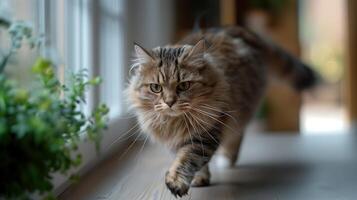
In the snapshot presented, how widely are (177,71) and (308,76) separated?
118 centimetres

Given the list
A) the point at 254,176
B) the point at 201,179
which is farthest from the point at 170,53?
the point at 254,176

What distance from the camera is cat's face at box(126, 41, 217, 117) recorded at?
1.61 meters

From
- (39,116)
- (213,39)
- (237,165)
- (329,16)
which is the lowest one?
(237,165)

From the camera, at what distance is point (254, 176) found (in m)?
2.10

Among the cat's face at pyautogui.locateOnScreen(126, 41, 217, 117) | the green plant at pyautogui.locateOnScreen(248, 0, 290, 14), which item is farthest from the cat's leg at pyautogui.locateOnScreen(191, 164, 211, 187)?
the green plant at pyautogui.locateOnScreen(248, 0, 290, 14)

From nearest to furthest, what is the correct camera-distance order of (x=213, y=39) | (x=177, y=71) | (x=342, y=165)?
(x=177, y=71)
(x=213, y=39)
(x=342, y=165)

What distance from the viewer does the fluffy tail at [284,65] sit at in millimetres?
2397

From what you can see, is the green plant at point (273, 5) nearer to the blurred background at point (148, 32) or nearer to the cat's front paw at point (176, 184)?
the blurred background at point (148, 32)

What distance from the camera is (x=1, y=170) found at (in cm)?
99

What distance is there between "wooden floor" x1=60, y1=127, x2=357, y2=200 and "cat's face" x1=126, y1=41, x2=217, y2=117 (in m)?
0.32

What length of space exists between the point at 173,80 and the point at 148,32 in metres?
2.06

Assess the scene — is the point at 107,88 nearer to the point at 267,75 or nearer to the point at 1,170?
the point at 267,75

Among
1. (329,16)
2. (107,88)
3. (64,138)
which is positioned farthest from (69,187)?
(329,16)

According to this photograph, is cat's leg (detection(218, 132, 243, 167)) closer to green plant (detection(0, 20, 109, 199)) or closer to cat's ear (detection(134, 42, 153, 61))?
cat's ear (detection(134, 42, 153, 61))
